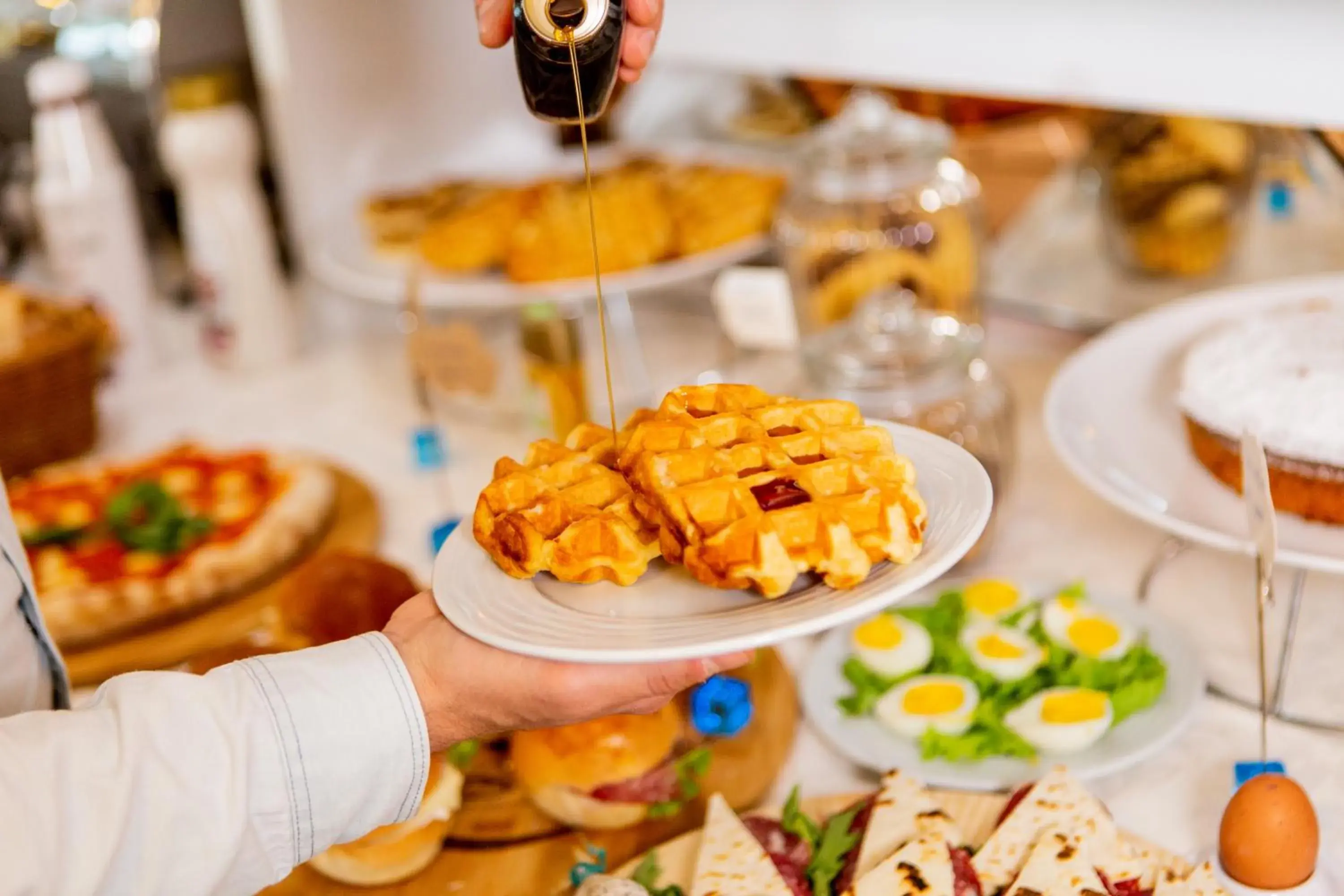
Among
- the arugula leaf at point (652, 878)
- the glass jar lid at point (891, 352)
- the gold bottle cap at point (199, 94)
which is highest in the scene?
the gold bottle cap at point (199, 94)

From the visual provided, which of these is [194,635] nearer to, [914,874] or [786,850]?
[786,850]

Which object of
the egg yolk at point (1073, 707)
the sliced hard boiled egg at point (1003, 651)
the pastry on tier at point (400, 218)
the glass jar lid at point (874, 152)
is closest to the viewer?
the egg yolk at point (1073, 707)

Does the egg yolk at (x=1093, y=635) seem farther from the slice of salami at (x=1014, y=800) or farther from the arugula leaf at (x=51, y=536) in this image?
the arugula leaf at (x=51, y=536)

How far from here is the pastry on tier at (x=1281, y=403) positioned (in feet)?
4.50

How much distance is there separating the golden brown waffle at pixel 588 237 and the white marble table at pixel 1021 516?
1.03ft

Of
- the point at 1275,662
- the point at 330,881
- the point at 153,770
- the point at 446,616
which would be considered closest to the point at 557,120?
the point at 446,616

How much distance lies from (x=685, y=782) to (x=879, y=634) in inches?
11.9

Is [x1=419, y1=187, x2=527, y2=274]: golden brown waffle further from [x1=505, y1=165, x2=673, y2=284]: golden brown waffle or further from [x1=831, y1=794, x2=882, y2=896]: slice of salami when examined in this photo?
[x1=831, y1=794, x2=882, y2=896]: slice of salami

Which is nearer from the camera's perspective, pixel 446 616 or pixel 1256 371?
pixel 446 616

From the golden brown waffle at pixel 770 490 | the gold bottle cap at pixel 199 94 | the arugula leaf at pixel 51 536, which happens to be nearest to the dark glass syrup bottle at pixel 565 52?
the golden brown waffle at pixel 770 490

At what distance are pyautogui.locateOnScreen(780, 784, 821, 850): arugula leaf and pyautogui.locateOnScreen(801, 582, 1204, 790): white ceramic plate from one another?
0.45ft

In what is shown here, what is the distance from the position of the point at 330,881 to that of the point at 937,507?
0.76 m

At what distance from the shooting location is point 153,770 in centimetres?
97

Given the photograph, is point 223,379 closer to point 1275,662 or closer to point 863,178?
point 863,178
